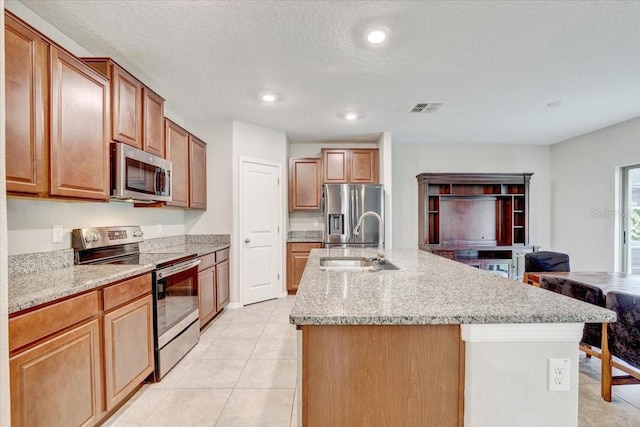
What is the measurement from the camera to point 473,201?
528 cm

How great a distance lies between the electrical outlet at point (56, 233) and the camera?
6.42 ft

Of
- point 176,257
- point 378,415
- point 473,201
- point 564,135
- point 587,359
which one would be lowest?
point 587,359

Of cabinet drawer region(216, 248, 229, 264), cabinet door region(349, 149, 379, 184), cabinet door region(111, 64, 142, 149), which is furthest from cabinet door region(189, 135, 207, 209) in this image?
cabinet door region(349, 149, 379, 184)

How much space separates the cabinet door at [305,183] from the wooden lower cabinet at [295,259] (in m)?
0.63

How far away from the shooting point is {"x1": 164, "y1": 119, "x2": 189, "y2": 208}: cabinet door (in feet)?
9.73

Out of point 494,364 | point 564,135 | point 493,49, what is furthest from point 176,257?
point 564,135

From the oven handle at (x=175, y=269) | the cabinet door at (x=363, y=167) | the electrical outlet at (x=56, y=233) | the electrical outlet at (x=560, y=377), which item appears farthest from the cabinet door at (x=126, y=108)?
the cabinet door at (x=363, y=167)

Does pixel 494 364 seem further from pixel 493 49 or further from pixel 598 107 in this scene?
pixel 598 107

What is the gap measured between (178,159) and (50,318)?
84.4 inches

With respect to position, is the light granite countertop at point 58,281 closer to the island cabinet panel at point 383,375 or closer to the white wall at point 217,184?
the island cabinet panel at point 383,375

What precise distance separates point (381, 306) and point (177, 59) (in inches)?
98.2

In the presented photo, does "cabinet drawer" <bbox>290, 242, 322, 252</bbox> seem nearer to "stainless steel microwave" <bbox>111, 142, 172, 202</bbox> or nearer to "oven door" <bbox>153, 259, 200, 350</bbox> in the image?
"oven door" <bbox>153, 259, 200, 350</bbox>

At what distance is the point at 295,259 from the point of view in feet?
15.2

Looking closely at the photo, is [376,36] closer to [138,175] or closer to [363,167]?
[138,175]
